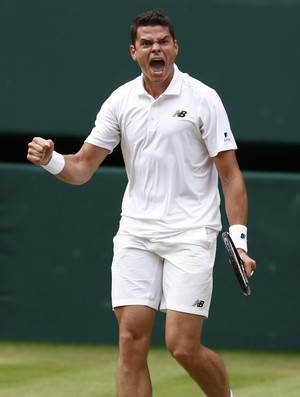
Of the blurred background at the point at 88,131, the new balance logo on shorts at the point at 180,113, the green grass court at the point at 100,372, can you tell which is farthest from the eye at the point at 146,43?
the blurred background at the point at 88,131

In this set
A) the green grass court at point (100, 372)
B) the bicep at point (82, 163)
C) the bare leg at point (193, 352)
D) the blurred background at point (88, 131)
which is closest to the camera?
the bare leg at point (193, 352)

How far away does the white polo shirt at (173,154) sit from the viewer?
225 inches

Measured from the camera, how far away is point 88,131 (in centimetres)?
853

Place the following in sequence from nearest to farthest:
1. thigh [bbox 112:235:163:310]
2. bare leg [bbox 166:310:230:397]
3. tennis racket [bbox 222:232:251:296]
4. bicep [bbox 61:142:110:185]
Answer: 1. tennis racket [bbox 222:232:251:296]
2. bare leg [bbox 166:310:230:397]
3. thigh [bbox 112:235:163:310]
4. bicep [bbox 61:142:110:185]

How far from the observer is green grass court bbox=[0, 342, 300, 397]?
7.07 metres

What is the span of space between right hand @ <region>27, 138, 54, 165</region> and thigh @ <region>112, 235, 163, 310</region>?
1.79ft

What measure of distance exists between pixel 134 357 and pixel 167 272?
1.37ft

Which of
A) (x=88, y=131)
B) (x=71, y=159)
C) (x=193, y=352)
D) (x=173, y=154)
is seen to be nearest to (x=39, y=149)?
(x=71, y=159)

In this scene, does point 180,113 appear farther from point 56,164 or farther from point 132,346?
point 132,346

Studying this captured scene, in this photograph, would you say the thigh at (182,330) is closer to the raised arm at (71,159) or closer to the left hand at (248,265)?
the left hand at (248,265)

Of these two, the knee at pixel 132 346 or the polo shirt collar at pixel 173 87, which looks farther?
the polo shirt collar at pixel 173 87

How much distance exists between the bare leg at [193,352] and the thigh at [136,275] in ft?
0.45

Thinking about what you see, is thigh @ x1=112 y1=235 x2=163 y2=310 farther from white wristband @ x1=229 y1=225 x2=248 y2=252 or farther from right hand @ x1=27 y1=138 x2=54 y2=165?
right hand @ x1=27 y1=138 x2=54 y2=165

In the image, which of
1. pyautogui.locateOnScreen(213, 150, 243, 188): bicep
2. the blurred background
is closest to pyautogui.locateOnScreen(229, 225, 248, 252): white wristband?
pyautogui.locateOnScreen(213, 150, 243, 188): bicep
